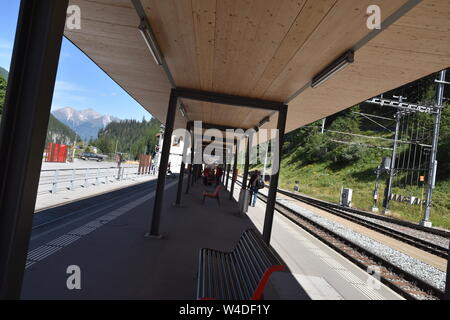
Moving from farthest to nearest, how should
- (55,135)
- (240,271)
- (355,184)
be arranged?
(55,135) < (355,184) < (240,271)

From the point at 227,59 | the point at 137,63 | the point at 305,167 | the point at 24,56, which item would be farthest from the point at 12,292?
the point at 305,167

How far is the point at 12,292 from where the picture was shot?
72.7 inches

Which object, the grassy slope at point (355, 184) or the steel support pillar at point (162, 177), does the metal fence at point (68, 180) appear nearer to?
the steel support pillar at point (162, 177)

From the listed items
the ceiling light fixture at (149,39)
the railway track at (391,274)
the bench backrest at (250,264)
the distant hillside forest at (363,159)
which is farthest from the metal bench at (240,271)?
the distant hillside forest at (363,159)

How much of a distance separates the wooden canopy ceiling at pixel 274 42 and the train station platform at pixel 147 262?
3.04m

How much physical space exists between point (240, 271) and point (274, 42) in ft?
8.71

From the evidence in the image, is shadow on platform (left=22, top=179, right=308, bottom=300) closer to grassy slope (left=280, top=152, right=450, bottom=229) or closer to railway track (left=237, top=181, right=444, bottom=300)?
railway track (left=237, top=181, right=444, bottom=300)

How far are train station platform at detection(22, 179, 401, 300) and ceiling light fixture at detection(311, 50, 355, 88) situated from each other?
3.01 meters

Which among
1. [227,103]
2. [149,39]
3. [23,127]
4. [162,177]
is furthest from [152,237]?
[23,127]

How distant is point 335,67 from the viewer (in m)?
3.96

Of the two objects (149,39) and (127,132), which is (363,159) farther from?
(127,132)

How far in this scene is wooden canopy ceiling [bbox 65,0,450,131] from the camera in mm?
2900

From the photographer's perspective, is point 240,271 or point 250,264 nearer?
point 250,264
